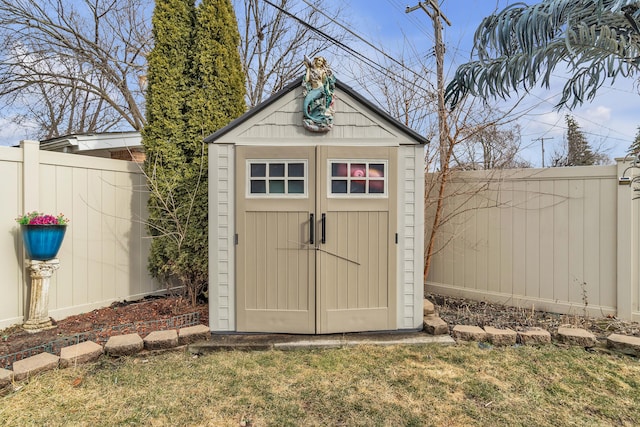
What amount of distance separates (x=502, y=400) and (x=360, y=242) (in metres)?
1.69

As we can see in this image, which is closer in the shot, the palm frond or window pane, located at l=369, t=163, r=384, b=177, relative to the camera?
the palm frond

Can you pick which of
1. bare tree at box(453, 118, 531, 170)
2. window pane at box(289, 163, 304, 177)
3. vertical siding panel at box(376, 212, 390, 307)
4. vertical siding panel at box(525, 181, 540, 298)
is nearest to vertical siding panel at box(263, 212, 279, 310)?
window pane at box(289, 163, 304, 177)

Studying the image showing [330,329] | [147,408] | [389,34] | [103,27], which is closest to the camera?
[147,408]

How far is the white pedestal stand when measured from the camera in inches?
137

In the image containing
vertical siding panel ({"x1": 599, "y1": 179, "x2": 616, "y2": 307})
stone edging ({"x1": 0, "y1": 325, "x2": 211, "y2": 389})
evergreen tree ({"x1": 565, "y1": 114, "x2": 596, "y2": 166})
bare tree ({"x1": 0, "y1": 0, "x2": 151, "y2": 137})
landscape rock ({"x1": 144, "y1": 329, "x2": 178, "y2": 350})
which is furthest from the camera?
evergreen tree ({"x1": 565, "y1": 114, "x2": 596, "y2": 166})

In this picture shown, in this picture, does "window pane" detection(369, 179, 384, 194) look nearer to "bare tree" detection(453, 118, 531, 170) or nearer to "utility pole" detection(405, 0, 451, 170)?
"utility pole" detection(405, 0, 451, 170)

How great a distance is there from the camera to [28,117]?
35.7ft

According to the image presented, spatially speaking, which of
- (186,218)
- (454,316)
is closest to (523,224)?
(454,316)

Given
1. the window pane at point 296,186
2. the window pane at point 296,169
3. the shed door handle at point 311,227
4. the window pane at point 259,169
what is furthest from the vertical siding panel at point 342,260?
the window pane at point 259,169

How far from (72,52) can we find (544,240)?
11.3m

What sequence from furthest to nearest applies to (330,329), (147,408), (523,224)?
(523,224), (330,329), (147,408)

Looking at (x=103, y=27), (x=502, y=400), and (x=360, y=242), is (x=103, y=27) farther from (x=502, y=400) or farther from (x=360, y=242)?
(x=502, y=400)

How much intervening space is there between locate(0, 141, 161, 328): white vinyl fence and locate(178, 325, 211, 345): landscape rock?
5.69 ft

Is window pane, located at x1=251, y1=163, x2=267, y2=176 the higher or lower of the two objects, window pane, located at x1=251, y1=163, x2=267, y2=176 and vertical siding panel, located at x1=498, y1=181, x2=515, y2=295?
the higher
